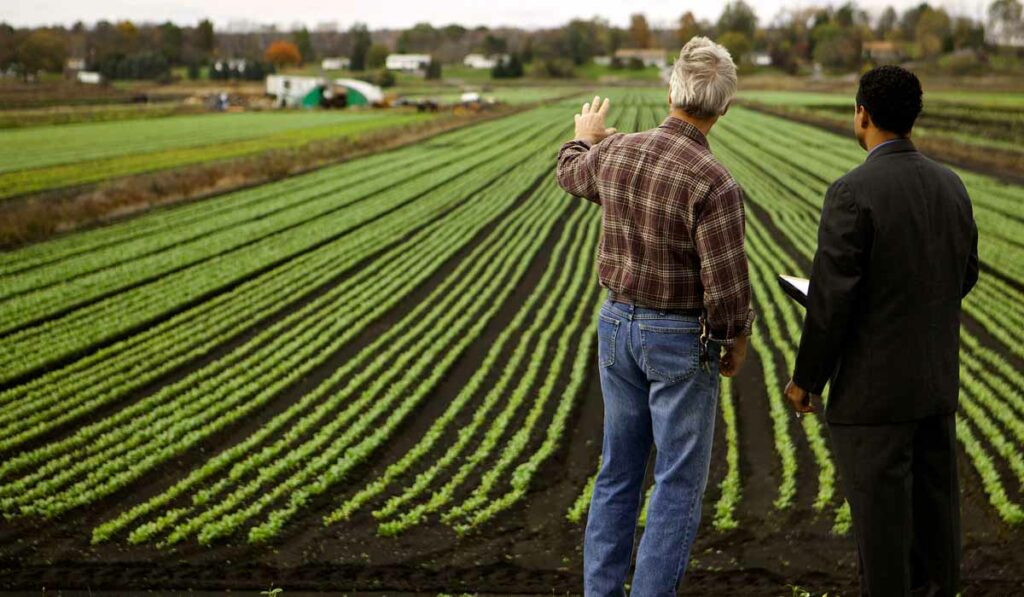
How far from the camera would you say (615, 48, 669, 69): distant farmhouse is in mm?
58156

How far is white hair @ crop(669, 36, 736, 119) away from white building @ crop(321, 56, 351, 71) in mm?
96826

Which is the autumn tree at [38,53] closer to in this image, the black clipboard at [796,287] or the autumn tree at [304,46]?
the black clipboard at [796,287]

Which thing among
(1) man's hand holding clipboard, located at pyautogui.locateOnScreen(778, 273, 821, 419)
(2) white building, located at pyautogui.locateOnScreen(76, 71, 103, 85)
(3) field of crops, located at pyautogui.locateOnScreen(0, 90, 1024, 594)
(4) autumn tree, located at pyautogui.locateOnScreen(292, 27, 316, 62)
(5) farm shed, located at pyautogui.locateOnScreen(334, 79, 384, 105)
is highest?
(4) autumn tree, located at pyautogui.locateOnScreen(292, 27, 316, 62)

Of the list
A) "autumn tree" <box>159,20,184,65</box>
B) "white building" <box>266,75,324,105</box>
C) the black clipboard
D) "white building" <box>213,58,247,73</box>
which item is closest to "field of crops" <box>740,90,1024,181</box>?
the black clipboard

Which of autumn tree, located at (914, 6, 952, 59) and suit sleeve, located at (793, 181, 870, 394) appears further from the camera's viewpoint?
autumn tree, located at (914, 6, 952, 59)

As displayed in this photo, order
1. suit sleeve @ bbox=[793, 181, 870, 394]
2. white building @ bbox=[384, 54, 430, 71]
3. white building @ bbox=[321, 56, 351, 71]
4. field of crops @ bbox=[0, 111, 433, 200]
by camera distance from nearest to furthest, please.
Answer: suit sleeve @ bbox=[793, 181, 870, 394] → field of crops @ bbox=[0, 111, 433, 200] → white building @ bbox=[384, 54, 430, 71] → white building @ bbox=[321, 56, 351, 71]

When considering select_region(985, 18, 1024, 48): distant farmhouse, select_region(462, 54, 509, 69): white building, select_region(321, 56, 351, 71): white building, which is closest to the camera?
select_region(985, 18, 1024, 48): distant farmhouse

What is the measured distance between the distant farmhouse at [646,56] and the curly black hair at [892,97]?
184ft

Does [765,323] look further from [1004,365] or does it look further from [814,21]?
[814,21]

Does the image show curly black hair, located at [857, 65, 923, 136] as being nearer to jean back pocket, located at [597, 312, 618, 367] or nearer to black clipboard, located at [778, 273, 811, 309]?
black clipboard, located at [778, 273, 811, 309]

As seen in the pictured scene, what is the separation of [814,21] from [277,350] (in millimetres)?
76954

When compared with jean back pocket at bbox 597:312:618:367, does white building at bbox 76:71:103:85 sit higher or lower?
higher

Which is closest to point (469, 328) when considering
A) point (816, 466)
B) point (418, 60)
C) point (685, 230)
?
point (816, 466)

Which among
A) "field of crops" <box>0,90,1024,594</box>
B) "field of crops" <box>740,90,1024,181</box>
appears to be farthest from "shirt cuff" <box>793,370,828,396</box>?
"field of crops" <box>740,90,1024,181</box>
